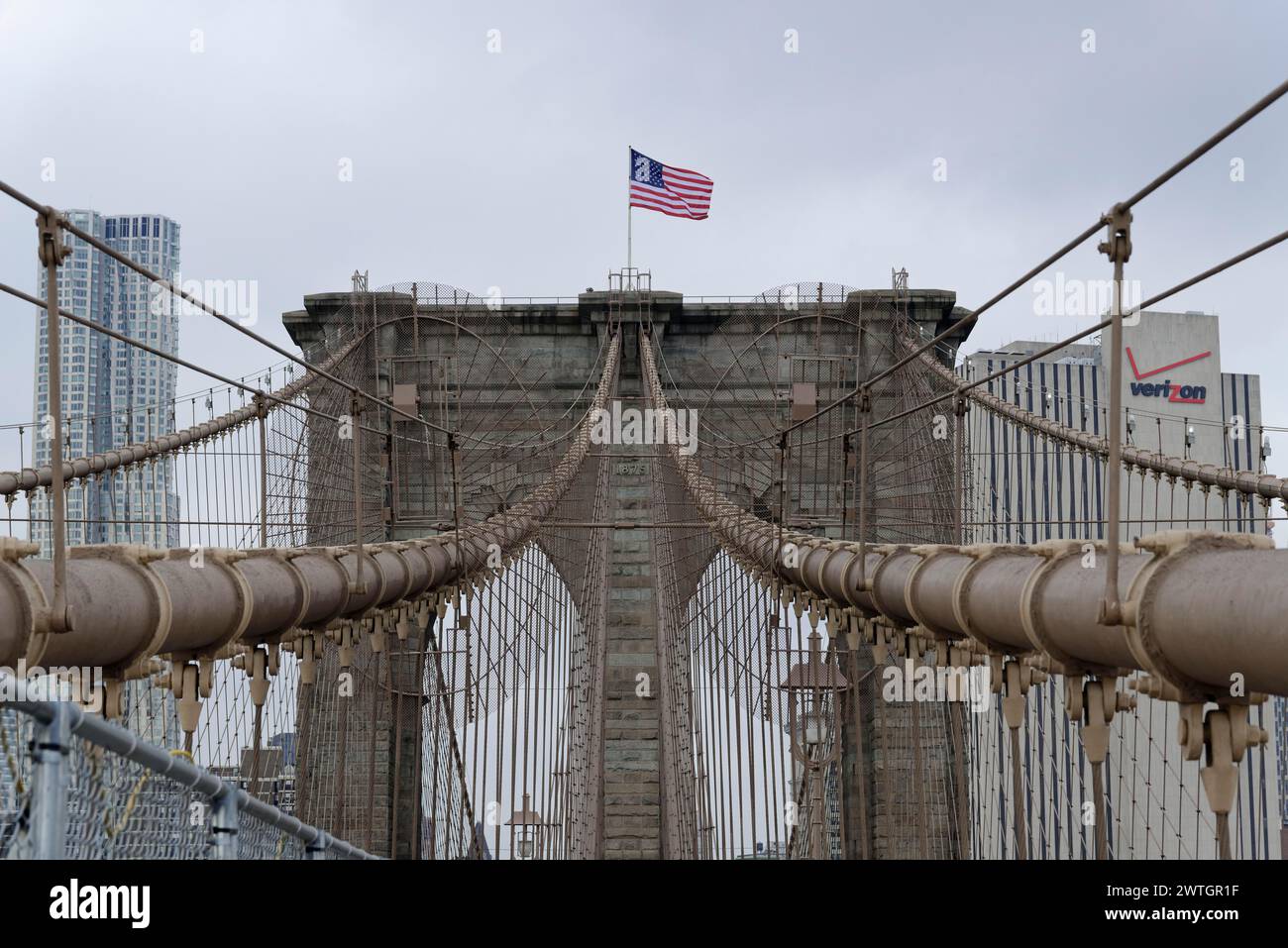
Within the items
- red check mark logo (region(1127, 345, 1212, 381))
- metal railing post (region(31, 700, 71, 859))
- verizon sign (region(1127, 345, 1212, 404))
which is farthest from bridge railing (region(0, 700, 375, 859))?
red check mark logo (region(1127, 345, 1212, 381))

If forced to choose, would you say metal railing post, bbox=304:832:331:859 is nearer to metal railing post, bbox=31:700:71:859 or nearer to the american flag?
metal railing post, bbox=31:700:71:859

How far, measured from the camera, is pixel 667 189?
19531mm

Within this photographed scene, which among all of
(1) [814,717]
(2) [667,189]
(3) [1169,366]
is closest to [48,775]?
(1) [814,717]

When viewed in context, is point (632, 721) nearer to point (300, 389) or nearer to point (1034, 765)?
point (300, 389)

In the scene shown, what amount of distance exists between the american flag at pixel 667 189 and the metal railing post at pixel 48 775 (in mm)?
17407

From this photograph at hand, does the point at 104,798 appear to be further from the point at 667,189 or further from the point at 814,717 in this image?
the point at 667,189

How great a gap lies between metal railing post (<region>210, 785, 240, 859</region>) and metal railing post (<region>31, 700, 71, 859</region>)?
2.91ft

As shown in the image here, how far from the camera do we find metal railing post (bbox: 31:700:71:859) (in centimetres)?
232

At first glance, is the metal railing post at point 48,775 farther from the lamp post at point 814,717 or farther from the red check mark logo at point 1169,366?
the red check mark logo at point 1169,366

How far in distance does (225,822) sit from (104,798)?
0.48 meters

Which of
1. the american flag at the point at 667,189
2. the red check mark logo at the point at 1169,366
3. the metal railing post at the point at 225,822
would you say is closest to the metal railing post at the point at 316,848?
the metal railing post at the point at 225,822

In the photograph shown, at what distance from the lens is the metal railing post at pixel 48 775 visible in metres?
2.32
